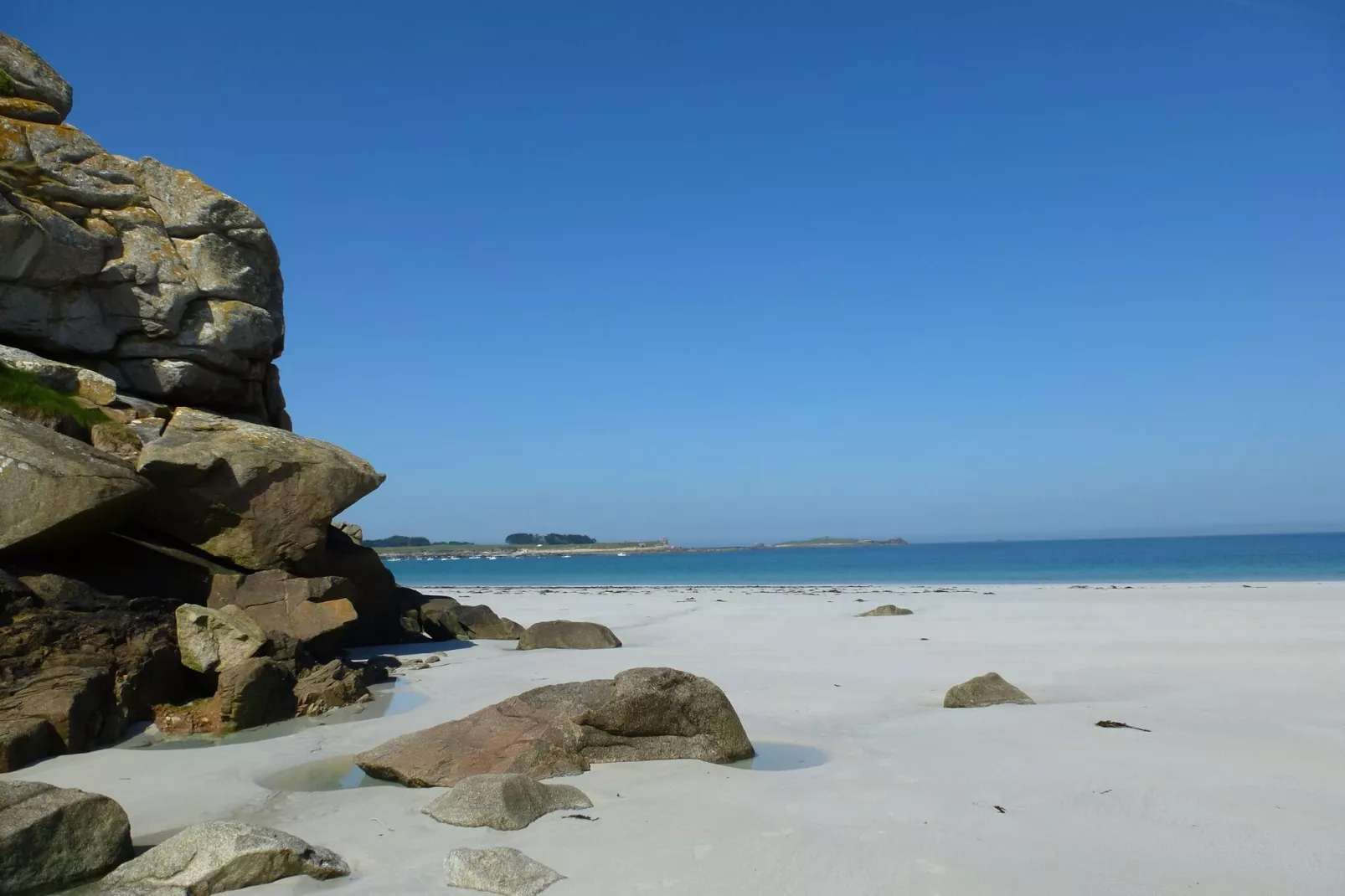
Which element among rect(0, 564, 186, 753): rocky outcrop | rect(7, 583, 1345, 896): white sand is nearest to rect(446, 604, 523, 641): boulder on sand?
rect(7, 583, 1345, 896): white sand

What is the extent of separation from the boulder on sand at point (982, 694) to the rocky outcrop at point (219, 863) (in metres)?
7.30

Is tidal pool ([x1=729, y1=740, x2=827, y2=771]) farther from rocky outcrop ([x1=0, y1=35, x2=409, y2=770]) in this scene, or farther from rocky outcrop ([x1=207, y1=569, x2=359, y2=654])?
rocky outcrop ([x1=207, y1=569, x2=359, y2=654])

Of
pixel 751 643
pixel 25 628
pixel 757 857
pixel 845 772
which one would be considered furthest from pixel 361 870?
pixel 751 643

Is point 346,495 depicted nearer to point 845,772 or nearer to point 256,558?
point 256,558

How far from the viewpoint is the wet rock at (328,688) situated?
10.4m

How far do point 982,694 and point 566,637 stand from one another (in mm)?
8367

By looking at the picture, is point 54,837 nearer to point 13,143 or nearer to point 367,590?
point 367,590

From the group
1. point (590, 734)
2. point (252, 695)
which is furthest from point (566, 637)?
point (590, 734)

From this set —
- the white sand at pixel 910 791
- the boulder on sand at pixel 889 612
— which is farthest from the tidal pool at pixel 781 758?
the boulder on sand at pixel 889 612

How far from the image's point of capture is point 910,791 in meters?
6.93

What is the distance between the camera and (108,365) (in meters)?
15.7

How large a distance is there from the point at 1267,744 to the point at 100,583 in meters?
13.2

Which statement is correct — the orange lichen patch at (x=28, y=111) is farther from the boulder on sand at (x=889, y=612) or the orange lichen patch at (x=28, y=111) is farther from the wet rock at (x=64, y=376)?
the boulder on sand at (x=889, y=612)

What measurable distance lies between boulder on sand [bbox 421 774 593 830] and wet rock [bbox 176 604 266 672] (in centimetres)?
488
